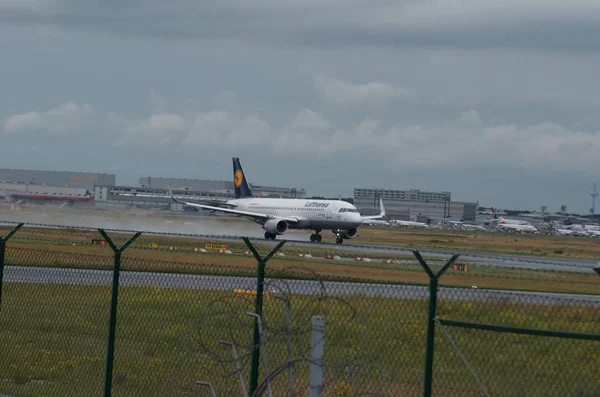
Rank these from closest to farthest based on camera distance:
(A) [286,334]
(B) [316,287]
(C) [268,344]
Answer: (A) [286,334], (B) [316,287], (C) [268,344]

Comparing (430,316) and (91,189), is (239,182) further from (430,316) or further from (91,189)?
(91,189)

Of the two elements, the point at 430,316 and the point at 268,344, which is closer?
the point at 430,316

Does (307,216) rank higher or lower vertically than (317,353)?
lower

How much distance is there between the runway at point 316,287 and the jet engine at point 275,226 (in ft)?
135

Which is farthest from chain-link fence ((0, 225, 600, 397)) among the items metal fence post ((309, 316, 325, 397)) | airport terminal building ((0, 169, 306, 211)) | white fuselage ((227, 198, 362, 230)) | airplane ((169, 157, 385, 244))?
airport terminal building ((0, 169, 306, 211))

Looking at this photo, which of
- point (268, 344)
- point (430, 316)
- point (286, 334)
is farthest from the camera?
point (268, 344)

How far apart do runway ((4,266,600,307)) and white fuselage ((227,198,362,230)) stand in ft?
134

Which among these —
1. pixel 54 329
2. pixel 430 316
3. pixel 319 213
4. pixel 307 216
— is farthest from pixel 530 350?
pixel 307 216

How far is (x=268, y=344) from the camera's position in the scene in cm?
1175

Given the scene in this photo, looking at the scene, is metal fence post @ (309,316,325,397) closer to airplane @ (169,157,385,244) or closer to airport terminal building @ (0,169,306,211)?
airplane @ (169,157,385,244)

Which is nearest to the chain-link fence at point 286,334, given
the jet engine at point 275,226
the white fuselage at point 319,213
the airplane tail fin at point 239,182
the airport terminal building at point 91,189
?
the white fuselage at point 319,213

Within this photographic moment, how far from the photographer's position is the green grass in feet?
28.9

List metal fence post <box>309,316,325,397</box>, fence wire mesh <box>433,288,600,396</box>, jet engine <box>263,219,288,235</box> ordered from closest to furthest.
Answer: metal fence post <box>309,316,325,397</box> < fence wire mesh <box>433,288,600,396</box> < jet engine <box>263,219,288,235</box>

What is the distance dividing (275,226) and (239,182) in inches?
688
